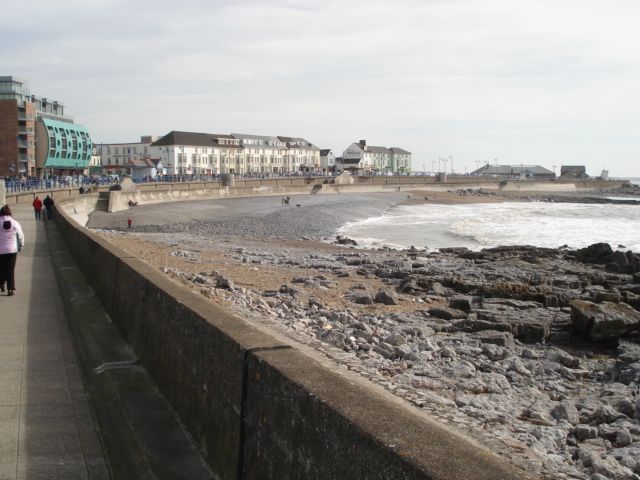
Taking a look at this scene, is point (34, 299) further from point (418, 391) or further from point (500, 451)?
point (500, 451)

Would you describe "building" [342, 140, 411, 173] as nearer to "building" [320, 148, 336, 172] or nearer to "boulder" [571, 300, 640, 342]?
"building" [320, 148, 336, 172]

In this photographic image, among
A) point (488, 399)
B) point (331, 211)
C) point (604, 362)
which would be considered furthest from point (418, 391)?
point (331, 211)

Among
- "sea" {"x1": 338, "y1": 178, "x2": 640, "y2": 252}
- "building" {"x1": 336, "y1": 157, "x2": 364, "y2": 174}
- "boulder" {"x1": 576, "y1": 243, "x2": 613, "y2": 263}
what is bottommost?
"sea" {"x1": 338, "y1": 178, "x2": 640, "y2": 252}

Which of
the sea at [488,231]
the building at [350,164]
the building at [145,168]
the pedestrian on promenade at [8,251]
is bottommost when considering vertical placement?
the sea at [488,231]

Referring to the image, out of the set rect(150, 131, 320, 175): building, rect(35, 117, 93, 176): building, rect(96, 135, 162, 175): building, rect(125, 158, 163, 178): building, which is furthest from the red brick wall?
rect(96, 135, 162, 175): building

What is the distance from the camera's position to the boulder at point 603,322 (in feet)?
36.8

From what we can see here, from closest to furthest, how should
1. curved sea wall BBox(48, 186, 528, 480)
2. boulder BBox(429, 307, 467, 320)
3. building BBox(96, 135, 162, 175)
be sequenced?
1. curved sea wall BBox(48, 186, 528, 480)
2. boulder BBox(429, 307, 467, 320)
3. building BBox(96, 135, 162, 175)

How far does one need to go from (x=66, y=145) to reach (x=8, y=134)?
31.8 ft

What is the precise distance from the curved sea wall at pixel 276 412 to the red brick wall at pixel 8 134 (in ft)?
279

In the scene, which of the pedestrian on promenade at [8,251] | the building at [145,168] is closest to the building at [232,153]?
the building at [145,168]

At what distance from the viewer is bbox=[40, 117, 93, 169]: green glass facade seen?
283 ft

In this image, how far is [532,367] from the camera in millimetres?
9406

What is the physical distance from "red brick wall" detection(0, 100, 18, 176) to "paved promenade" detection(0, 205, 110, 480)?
81.3 m

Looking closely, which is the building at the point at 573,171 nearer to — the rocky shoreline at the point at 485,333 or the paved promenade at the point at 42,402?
the rocky shoreline at the point at 485,333
